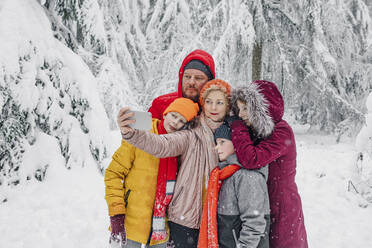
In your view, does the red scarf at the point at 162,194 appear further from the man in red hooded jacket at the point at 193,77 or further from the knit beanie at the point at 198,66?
the knit beanie at the point at 198,66

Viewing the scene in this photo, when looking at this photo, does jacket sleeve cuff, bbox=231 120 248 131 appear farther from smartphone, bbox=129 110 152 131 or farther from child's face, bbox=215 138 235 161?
smartphone, bbox=129 110 152 131

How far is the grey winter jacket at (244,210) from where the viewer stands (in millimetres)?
1640

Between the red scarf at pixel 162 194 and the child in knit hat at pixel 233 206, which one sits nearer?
the child in knit hat at pixel 233 206

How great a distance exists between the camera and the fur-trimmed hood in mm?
1809

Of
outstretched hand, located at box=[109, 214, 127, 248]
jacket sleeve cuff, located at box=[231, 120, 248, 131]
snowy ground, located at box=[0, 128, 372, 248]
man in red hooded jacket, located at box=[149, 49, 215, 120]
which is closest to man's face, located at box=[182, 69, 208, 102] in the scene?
man in red hooded jacket, located at box=[149, 49, 215, 120]

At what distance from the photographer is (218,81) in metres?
2.03

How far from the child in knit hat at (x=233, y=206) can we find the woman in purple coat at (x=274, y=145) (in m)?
0.12

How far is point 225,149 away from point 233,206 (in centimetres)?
37

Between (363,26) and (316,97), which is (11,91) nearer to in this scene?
(316,97)

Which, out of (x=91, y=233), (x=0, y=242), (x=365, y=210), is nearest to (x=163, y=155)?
(x=91, y=233)

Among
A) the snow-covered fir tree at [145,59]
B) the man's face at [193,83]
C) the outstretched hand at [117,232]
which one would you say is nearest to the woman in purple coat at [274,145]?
the man's face at [193,83]

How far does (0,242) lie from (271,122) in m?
3.74

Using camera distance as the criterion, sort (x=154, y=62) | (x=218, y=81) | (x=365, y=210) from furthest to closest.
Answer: (x=154, y=62)
(x=365, y=210)
(x=218, y=81)

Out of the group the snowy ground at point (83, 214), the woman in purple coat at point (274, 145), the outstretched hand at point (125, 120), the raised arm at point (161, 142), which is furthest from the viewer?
the snowy ground at point (83, 214)
